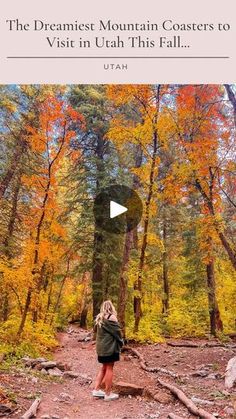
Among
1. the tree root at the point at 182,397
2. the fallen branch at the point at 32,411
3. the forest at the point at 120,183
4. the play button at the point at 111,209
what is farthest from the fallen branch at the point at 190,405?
the play button at the point at 111,209

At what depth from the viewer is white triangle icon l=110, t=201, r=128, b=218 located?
1794 cm

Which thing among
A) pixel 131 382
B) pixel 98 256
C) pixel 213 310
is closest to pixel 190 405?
pixel 131 382

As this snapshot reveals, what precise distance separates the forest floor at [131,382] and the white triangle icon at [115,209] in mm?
7050

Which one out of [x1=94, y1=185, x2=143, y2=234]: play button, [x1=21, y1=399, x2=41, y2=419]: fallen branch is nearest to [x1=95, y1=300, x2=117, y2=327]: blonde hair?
[x1=21, y1=399, x2=41, y2=419]: fallen branch

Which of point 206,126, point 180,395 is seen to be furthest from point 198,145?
point 180,395

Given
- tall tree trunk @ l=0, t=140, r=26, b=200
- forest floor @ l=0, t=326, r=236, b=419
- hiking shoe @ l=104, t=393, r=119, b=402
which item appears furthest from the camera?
tall tree trunk @ l=0, t=140, r=26, b=200

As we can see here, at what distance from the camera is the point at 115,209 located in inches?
733

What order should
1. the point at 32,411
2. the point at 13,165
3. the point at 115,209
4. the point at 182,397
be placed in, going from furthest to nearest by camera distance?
the point at 115,209
the point at 13,165
the point at 182,397
the point at 32,411

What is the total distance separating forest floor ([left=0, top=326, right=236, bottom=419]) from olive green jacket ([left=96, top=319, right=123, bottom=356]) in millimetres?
953

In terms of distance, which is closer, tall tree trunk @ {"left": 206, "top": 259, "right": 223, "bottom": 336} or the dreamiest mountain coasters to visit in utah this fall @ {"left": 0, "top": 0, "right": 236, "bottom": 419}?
the dreamiest mountain coasters to visit in utah this fall @ {"left": 0, "top": 0, "right": 236, "bottom": 419}

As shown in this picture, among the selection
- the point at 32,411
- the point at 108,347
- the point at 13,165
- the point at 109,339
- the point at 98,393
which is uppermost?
the point at 13,165

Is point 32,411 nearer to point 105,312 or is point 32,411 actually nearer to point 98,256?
point 105,312

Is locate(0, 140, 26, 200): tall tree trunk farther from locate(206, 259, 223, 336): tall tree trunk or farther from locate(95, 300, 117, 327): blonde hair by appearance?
locate(206, 259, 223, 336): tall tree trunk

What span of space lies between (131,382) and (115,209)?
35.2ft
